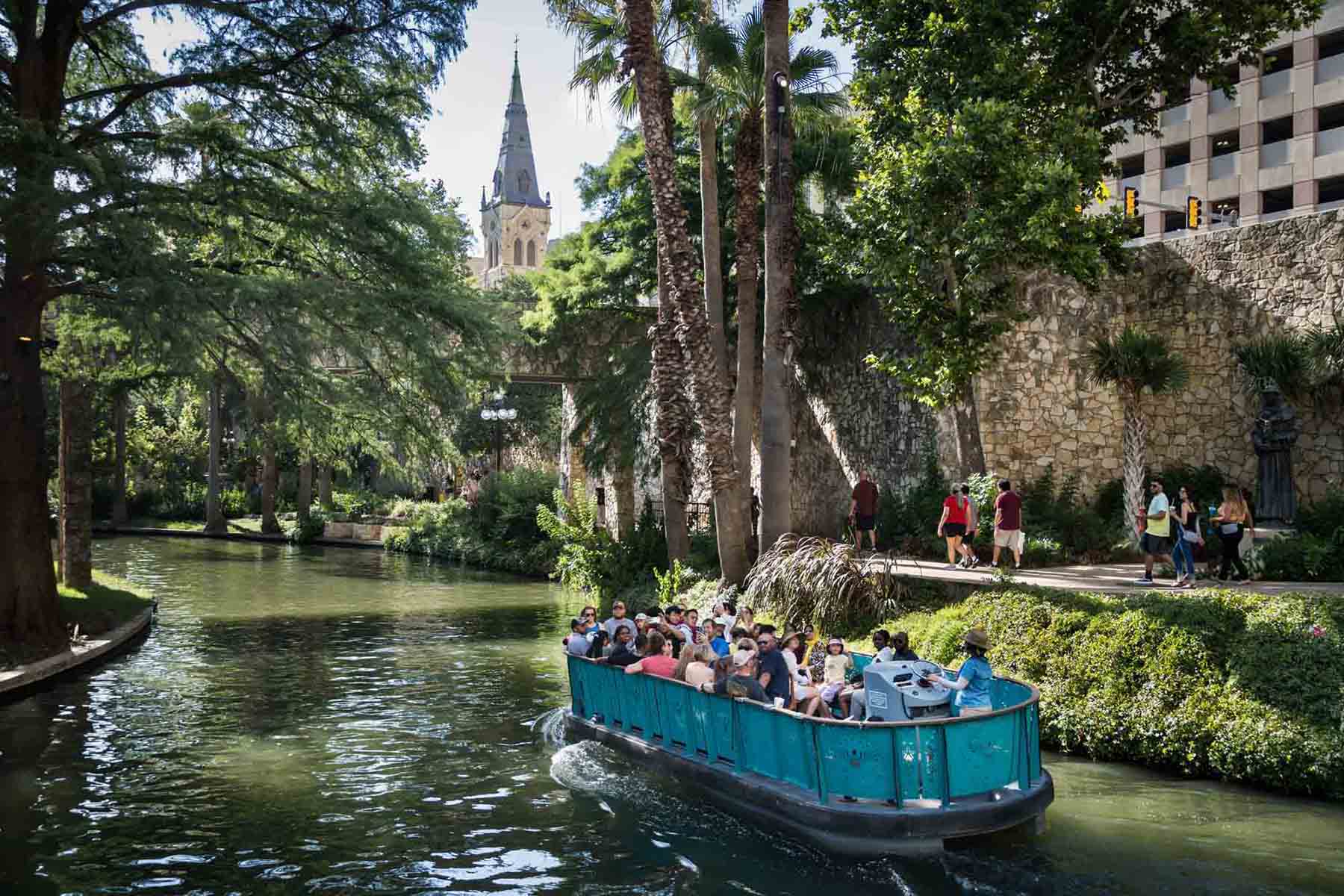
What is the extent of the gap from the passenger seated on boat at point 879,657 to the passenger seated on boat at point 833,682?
17 cm

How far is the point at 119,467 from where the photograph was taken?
187ft

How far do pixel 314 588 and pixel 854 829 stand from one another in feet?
85.4

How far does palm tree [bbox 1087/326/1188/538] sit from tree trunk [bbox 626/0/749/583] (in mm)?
7146

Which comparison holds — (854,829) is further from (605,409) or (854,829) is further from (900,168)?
(605,409)

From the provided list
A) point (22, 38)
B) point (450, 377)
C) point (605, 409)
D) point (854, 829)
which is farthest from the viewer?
point (605, 409)

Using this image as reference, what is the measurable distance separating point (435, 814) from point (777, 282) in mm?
12108

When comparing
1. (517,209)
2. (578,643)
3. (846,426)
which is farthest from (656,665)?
(517,209)

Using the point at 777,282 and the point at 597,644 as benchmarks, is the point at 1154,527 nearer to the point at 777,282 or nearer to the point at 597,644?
the point at 777,282

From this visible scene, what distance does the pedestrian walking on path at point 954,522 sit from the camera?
21094 millimetres

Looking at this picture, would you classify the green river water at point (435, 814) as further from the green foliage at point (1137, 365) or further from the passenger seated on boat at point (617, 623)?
the green foliage at point (1137, 365)

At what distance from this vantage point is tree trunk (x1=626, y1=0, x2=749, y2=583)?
22703 mm

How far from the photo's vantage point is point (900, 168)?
2011 centimetres

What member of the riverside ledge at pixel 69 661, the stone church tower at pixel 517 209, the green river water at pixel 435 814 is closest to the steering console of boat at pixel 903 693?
the green river water at pixel 435 814

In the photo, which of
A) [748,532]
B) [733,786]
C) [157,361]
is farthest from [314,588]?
[733,786]
